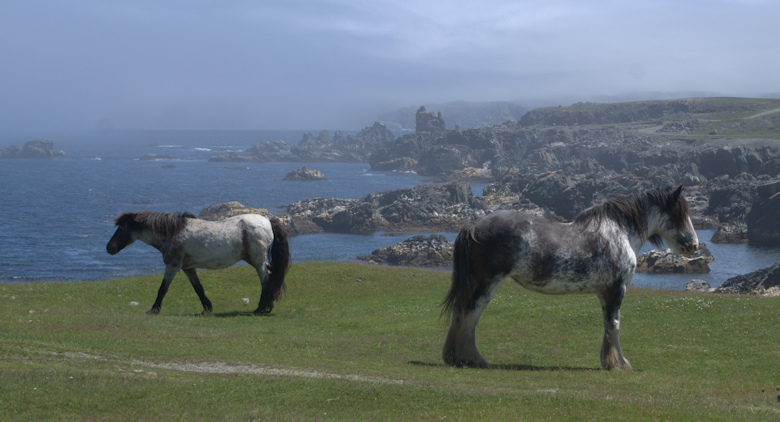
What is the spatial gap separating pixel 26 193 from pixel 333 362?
17270 cm

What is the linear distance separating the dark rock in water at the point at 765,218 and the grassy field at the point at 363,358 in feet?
316

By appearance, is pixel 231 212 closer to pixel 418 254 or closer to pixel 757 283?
pixel 418 254

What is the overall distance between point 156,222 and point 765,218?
11462cm

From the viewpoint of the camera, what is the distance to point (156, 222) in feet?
76.6

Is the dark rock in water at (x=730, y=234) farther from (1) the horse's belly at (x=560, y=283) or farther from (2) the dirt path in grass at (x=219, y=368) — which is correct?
(2) the dirt path in grass at (x=219, y=368)

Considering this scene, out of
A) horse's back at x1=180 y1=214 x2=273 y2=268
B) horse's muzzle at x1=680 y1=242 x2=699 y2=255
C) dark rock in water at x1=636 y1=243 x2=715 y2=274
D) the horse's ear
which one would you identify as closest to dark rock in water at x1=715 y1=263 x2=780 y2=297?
horse's muzzle at x1=680 y1=242 x2=699 y2=255

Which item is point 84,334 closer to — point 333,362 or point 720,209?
point 333,362

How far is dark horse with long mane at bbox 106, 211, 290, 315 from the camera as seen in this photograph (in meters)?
23.4

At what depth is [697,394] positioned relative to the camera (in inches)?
477

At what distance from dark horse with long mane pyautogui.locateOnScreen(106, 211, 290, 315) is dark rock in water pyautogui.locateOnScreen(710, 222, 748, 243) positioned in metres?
107

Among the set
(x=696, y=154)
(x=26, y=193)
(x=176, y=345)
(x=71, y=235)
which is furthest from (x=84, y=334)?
(x=696, y=154)

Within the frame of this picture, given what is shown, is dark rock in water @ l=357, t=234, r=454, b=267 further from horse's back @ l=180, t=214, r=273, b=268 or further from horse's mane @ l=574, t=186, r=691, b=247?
horse's mane @ l=574, t=186, r=691, b=247

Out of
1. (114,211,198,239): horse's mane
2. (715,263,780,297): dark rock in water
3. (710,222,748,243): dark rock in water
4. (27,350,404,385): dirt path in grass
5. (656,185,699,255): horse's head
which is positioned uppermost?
(656,185,699,255): horse's head

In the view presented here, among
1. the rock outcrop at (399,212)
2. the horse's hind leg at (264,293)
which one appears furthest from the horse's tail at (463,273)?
the rock outcrop at (399,212)
